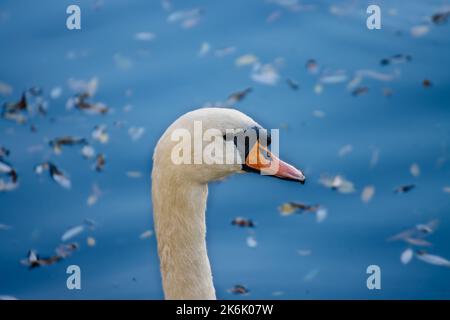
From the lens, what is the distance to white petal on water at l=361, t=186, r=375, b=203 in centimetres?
322

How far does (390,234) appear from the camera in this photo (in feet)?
10.3

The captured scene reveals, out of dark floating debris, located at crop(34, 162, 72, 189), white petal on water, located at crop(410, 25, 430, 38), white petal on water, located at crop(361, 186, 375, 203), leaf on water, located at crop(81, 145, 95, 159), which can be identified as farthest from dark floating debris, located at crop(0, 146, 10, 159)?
white petal on water, located at crop(410, 25, 430, 38)

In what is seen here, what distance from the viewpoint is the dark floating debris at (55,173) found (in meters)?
3.33

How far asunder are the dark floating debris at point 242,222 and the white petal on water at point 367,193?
0.43 metres

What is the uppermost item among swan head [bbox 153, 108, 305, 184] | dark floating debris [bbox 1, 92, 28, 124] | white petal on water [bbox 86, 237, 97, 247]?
dark floating debris [bbox 1, 92, 28, 124]

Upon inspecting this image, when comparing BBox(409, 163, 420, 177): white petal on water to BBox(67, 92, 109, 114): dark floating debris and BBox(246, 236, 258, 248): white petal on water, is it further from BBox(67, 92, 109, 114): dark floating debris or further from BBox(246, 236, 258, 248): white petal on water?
BBox(67, 92, 109, 114): dark floating debris

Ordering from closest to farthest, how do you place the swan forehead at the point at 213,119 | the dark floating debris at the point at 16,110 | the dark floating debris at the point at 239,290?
the swan forehead at the point at 213,119 → the dark floating debris at the point at 239,290 → the dark floating debris at the point at 16,110

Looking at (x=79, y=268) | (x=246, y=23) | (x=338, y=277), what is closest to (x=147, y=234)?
(x=79, y=268)

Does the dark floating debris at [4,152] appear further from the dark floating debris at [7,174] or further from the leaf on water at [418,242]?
the leaf on water at [418,242]

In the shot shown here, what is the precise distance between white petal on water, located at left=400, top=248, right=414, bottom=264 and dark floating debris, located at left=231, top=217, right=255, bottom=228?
0.55 m

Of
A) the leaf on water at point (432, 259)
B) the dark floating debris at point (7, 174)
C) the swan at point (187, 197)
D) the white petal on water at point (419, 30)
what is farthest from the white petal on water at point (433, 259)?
the dark floating debris at point (7, 174)

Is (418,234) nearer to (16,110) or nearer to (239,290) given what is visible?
(239,290)

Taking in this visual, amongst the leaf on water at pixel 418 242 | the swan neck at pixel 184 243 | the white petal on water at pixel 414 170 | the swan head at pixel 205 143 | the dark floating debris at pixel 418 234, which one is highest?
the white petal on water at pixel 414 170

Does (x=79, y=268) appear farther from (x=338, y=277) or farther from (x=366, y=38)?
(x=366, y=38)
